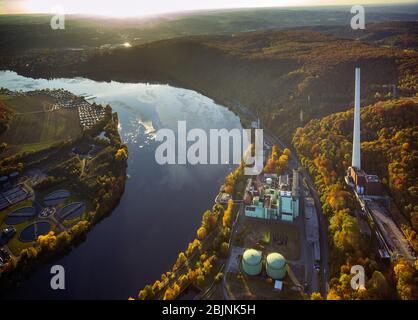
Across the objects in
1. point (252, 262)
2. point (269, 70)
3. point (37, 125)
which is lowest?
point (252, 262)

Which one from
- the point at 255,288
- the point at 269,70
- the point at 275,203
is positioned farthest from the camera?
the point at 269,70

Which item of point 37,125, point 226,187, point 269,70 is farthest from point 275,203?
point 269,70

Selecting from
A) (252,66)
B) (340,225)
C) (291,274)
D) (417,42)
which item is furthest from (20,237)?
(417,42)

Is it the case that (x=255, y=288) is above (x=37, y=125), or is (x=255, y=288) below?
below

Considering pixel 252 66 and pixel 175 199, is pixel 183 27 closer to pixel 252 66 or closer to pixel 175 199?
pixel 252 66

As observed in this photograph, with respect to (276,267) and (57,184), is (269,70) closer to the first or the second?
(57,184)

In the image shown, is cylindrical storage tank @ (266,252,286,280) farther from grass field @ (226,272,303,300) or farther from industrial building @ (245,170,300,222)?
industrial building @ (245,170,300,222)
